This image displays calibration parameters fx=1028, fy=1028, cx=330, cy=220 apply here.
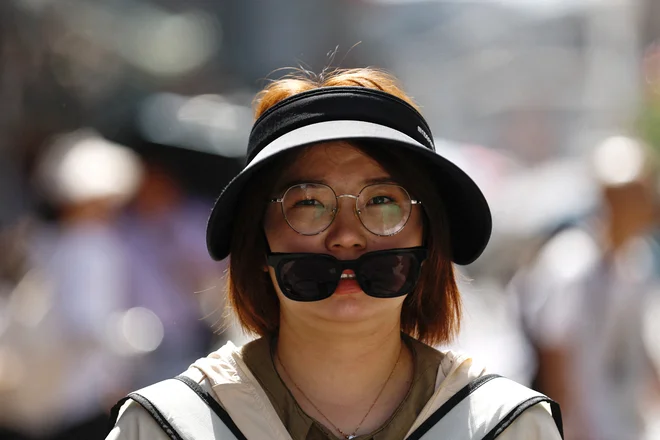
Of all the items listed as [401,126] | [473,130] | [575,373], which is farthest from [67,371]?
[473,130]

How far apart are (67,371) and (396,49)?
129 inches

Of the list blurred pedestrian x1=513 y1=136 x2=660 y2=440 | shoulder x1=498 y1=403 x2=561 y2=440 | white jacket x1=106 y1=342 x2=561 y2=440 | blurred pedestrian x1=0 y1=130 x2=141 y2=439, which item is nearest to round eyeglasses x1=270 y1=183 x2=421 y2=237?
white jacket x1=106 y1=342 x2=561 y2=440

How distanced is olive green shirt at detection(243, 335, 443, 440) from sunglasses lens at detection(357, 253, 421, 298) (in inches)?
10.6

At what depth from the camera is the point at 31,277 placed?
4.34 metres

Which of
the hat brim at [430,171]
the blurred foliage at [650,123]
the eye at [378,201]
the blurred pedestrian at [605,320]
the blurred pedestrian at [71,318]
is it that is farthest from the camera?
the blurred foliage at [650,123]

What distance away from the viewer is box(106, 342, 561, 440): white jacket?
7.04 ft

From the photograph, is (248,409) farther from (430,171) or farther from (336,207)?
(430,171)

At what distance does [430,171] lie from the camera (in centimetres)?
233

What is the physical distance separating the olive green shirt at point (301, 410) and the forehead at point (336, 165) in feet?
1.39

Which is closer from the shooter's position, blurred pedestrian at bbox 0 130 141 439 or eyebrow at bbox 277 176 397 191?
eyebrow at bbox 277 176 397 191

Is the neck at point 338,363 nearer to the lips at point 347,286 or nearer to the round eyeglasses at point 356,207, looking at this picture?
the lips at point 347,286

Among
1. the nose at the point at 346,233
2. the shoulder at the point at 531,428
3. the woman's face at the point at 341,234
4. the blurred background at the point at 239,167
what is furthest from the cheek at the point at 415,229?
the blurred background at the point at 239,167

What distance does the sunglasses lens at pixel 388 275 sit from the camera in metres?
2.15

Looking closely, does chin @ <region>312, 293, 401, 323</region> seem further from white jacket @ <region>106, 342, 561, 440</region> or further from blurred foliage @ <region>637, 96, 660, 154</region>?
blurred foliage @ <region>637, 96, 660, 154</region>
